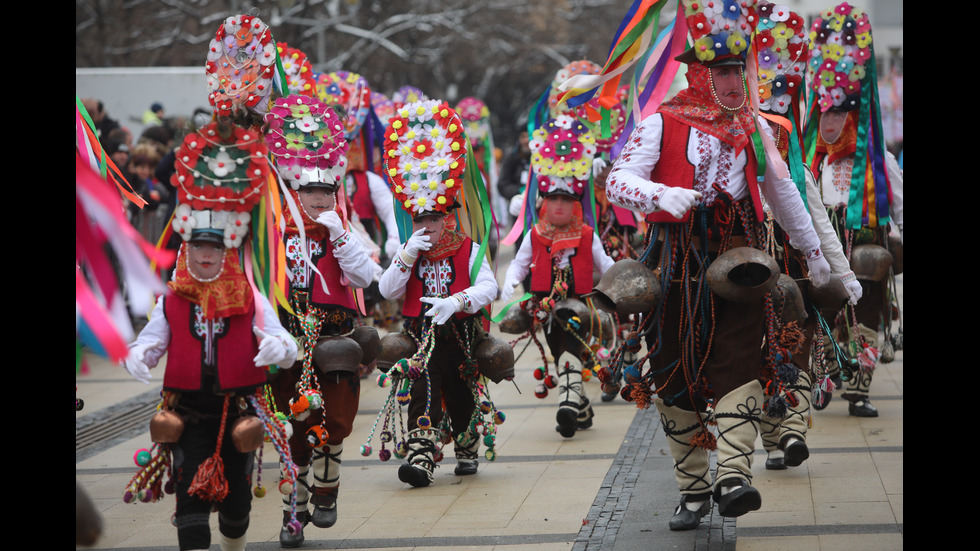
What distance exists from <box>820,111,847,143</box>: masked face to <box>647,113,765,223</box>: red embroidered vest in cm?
276

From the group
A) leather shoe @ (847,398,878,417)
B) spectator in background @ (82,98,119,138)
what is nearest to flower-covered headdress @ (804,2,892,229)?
leather shoe @ (847,398,878,417)

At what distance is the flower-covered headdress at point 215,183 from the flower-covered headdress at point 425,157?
189cm

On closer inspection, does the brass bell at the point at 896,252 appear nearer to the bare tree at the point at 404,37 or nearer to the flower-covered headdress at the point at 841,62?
the flower-covered headdress at the point at 841,62

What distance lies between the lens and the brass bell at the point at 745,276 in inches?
189

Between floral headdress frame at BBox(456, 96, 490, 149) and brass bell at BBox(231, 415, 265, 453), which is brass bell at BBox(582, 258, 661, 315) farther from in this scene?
floral headdress frame at BBox(456, 96, 490, 149)

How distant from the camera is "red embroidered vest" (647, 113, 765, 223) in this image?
5016mm

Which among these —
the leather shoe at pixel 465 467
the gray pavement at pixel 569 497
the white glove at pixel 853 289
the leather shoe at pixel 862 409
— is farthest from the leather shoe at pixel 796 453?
the leather shoe at pixel 862 409

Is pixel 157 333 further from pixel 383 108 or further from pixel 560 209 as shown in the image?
pixel 383 108

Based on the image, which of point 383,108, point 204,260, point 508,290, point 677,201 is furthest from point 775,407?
point 383,108

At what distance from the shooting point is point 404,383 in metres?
6.38

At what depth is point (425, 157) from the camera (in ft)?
20.6

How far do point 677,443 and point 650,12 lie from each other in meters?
2.03
